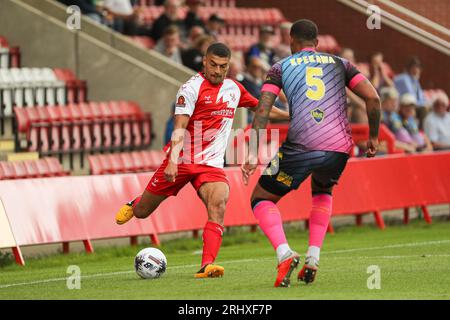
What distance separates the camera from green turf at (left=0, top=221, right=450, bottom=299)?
1141 cm

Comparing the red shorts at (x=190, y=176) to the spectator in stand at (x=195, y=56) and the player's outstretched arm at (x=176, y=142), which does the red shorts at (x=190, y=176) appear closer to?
the player's outstretched arm at (x=176, y=142)

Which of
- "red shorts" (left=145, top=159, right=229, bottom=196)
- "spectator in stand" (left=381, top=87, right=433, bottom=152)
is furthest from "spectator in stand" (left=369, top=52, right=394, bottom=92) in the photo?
"red shorts" (left=145, top=159, right=229, bottom=196)

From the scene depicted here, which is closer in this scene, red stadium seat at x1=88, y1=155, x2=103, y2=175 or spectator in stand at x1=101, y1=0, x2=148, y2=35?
red stadium seat at x1=88, y1=155, x2=103, y2=175

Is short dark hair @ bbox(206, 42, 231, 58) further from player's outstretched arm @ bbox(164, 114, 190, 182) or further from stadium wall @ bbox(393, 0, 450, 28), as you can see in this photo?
stadium wall @ bbox(393, 0, 450, 28)

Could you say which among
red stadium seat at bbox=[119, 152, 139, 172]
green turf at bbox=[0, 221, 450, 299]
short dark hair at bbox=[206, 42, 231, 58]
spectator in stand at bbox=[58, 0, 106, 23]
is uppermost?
spectator in stand at bbox=[58, 0, 106, 23]

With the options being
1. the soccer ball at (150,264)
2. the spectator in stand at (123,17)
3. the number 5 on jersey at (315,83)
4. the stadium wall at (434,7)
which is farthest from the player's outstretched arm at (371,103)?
the stadium wall at (434,7)

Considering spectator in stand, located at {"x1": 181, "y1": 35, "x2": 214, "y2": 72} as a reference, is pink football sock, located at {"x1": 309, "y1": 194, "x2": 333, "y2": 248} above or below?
below

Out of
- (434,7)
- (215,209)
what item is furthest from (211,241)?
(434,7)

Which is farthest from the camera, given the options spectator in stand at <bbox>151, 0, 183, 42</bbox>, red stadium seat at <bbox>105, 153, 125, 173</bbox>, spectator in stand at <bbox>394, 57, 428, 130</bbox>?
spectator in stand at <bbox>394, 57, 428, 130</bbox>

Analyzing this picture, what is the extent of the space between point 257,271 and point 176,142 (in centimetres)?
170

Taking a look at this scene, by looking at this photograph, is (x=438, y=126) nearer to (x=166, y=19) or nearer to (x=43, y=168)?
(x=166, y=19)

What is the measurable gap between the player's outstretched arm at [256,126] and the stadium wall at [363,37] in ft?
61.4

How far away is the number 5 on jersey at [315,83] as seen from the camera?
1187cm

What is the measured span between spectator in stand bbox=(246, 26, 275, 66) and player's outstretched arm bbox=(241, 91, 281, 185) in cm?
1328
